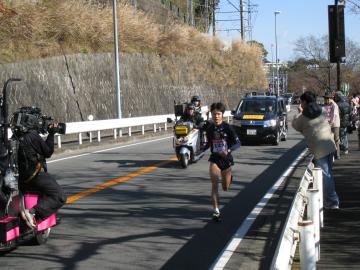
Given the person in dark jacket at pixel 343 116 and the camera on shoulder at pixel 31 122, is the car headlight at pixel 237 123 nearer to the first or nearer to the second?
the person in dark jacket at pixel 343 116

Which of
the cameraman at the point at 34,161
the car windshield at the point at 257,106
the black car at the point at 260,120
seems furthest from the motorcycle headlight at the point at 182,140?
the cameraman at the point at 34,161

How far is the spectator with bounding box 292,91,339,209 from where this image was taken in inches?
385

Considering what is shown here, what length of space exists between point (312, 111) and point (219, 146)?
5.41 ft

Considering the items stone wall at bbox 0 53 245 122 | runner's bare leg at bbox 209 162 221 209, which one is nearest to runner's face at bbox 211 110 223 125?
runner's bare leg at bbox 209 162 221 209

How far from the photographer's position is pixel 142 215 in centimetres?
973

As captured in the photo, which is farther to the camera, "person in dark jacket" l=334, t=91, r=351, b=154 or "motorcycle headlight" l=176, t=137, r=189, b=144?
"person in dark jacket" l=334, t=91, r=351, b=154

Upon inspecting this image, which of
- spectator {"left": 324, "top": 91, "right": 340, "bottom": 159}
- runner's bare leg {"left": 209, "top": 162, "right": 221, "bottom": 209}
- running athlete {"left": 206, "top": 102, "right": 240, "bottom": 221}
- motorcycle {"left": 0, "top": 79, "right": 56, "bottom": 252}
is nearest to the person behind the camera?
motorcycle {"left": 0, "top": 79, "right": 56, "bottom": 252}

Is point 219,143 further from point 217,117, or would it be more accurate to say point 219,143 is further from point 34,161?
point 34,161

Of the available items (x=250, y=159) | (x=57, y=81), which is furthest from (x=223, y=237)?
(x=57, y=81)

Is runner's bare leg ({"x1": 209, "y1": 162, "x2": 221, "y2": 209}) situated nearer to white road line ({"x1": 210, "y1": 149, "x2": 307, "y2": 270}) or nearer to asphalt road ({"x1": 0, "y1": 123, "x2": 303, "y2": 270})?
asphalt road ({"x1": 0, "y1": 123, "x2": 303, "y2": 270})

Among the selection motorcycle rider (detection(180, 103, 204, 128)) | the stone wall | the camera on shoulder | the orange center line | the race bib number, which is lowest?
the orange center line

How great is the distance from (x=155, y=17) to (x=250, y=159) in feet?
129

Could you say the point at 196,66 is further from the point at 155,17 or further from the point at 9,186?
the point at 9,186

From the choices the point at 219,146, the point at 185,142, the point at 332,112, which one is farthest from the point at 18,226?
the point at 332,112
